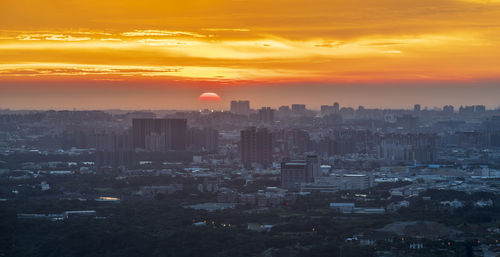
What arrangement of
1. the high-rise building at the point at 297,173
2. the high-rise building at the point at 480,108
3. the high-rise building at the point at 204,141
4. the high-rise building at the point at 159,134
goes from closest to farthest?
1. the high-rise building at the point at 297,173
2. the high-rise building at the point at 159,134
3. the high-rise building at the point at 204,141
4. the high-rise building at the point at 480,108

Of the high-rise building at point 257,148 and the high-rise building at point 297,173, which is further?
the high-rise building at point 257,148

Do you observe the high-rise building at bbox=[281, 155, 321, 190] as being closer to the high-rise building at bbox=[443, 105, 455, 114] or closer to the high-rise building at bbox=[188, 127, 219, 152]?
the high-rise building at bbox=[188, 127, 219, 152]

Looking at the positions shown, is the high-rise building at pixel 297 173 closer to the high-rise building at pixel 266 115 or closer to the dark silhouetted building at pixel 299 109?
the high-rise building at pixel 266 115

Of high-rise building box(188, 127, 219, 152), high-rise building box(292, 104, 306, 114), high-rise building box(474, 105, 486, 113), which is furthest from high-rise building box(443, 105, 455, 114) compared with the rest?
high-rise building box(188, 127, 219, 152)

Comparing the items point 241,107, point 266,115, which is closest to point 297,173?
point 266,115

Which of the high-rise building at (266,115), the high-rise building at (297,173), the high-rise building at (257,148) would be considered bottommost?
the high-rise building at (297,173)

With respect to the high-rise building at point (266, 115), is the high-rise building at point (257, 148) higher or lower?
lower

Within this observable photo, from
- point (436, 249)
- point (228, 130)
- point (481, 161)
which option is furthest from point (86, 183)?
point (228, 130)

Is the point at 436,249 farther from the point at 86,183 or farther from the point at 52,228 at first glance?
the point at 86,183

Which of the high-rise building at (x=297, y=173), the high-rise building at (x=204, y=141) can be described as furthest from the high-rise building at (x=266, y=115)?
the high-rise building at (x=297, y=173)
